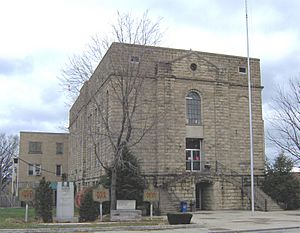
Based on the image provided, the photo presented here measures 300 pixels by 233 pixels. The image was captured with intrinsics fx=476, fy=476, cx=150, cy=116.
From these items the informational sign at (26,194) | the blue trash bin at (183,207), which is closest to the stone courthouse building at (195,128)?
the blue trash bin at (183,207)

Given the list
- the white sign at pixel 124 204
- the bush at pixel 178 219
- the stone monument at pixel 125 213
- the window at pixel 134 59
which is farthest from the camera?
the window at pixel 134 59

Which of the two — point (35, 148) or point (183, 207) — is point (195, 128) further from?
point (35, 148)

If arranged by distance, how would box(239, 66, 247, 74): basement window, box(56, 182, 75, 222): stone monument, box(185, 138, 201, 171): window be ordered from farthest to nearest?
box(239, 66, 247, 74): basement window
box(185, 138, 201, 171): window
box(56, 182, 75, 222): stone monument

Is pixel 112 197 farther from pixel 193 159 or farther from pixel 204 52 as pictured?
pixel 204 52

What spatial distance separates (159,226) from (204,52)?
23615 mm

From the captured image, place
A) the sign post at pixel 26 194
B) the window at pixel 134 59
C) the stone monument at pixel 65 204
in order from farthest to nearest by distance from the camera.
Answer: the window at pixel 134 59
the stone monument at pixel 65 204
the sign post at pixel 26 194

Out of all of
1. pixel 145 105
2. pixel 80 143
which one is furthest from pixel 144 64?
pixel 80 143

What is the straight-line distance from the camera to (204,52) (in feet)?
141

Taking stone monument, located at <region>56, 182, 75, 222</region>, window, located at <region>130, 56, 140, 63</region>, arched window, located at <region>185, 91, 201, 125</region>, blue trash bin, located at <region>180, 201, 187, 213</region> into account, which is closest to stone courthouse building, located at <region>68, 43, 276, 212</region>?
arched window, located at <region>185, 91, 201, 125</region>

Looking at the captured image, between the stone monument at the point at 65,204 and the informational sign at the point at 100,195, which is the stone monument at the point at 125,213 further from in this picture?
the stone monument at the point at 65,204

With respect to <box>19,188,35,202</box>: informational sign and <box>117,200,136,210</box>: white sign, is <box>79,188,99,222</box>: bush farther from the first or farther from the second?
<box>19,188,35,202</box>: informational sign

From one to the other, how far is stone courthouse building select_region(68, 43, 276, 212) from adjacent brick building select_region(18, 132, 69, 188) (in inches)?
1172

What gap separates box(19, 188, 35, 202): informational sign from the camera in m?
25.3

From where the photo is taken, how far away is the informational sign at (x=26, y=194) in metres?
25.3
